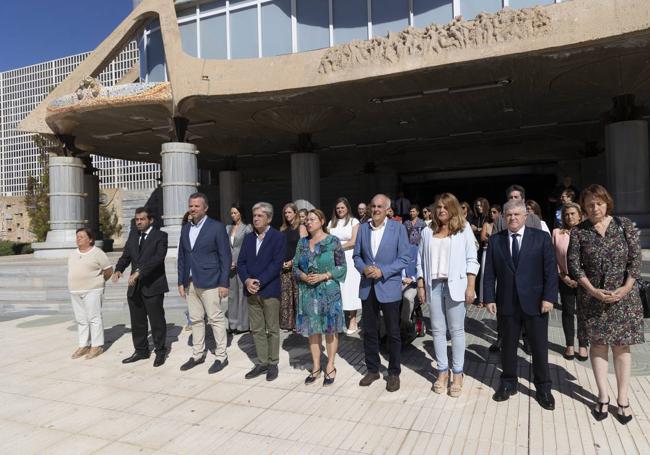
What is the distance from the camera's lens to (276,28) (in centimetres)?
1213

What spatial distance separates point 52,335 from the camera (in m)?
7.43

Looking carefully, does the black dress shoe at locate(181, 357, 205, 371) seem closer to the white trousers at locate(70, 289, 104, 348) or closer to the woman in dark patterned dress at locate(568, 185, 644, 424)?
the white trousers at locate(70, 289, 104, 348)

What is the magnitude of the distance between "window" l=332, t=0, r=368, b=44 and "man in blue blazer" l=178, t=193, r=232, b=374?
26.1 ft

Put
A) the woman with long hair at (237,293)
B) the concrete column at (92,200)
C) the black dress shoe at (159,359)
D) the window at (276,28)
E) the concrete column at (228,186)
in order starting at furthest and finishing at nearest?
the concrete column at (228,186) → the concrete column at (92,200) → the window at (276,28) → the woman with long hair at (237,293) → the black dress shoe at (159,359)

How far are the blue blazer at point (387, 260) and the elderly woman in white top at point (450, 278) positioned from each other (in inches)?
10.7

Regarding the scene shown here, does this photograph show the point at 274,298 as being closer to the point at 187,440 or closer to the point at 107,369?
the point at 187,440

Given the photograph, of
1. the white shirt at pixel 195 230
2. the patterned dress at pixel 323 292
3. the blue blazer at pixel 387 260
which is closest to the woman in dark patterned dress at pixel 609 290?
the blue blazer at pixel 387 260

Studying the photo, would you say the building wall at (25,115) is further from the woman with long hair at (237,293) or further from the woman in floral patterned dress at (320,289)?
the woman in floral patterned dress at (320,289)

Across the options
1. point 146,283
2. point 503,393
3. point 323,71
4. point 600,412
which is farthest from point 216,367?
point 323,71

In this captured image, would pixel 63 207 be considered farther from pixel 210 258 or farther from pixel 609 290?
pixel 609 290

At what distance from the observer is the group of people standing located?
148 inches

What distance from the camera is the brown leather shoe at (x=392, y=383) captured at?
443 cm

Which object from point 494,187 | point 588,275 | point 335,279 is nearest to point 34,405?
point 335,279

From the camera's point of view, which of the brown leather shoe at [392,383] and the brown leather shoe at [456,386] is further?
the brown leather shoe at [392,383]
